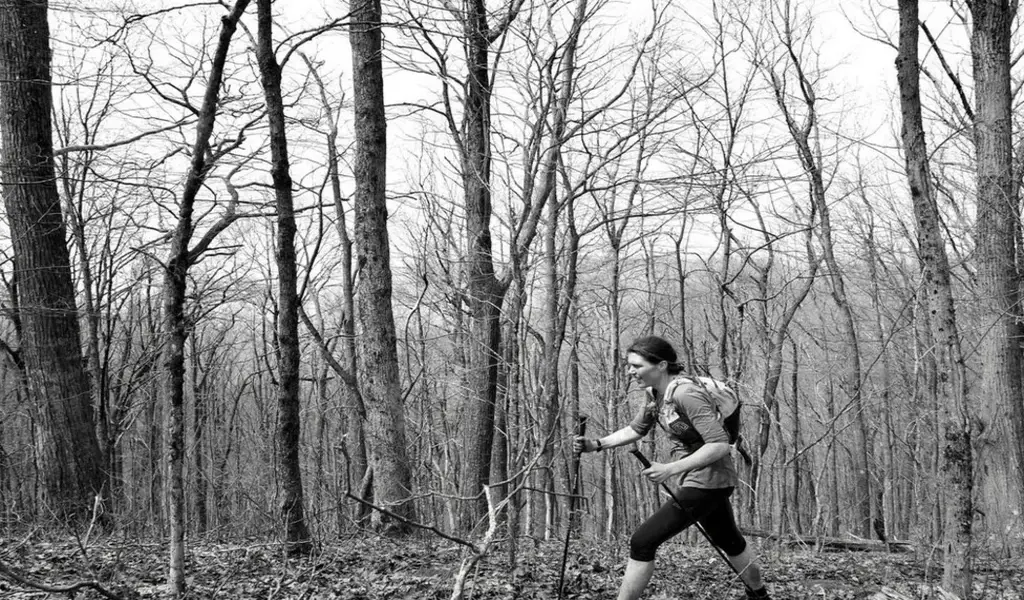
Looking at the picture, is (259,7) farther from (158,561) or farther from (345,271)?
(345,271)

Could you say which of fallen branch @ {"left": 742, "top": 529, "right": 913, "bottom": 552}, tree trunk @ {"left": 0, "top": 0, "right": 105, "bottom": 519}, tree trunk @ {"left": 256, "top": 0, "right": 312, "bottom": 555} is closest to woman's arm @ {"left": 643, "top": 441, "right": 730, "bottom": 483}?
tree trunk @ {"left": 256, "top": 0, "right": 312, "bottom": 555}

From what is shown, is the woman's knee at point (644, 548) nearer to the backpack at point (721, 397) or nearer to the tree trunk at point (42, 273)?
the backpack at point (721, 397)

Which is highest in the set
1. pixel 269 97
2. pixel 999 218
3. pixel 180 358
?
pixel 269 97

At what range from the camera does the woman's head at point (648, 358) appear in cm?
450

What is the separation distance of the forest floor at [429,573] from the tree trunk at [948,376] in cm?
27

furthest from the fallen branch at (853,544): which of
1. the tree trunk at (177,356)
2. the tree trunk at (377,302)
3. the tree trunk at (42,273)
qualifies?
the tree trunk at (42,273)

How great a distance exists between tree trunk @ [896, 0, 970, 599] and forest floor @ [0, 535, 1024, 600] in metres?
0.27

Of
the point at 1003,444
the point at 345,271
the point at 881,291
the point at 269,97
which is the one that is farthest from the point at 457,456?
the point at 269,97

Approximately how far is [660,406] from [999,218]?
727 centimetres

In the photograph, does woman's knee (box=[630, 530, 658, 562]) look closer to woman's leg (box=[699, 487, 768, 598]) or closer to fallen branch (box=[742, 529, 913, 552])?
woman's leg (box=[699, 487, 768, 598])

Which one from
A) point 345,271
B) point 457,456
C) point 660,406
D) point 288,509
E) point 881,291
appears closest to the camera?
point 660,406

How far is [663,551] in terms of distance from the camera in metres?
8.31

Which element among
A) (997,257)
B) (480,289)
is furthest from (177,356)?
(997,257)

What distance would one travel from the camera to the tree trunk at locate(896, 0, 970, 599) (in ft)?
15.3
